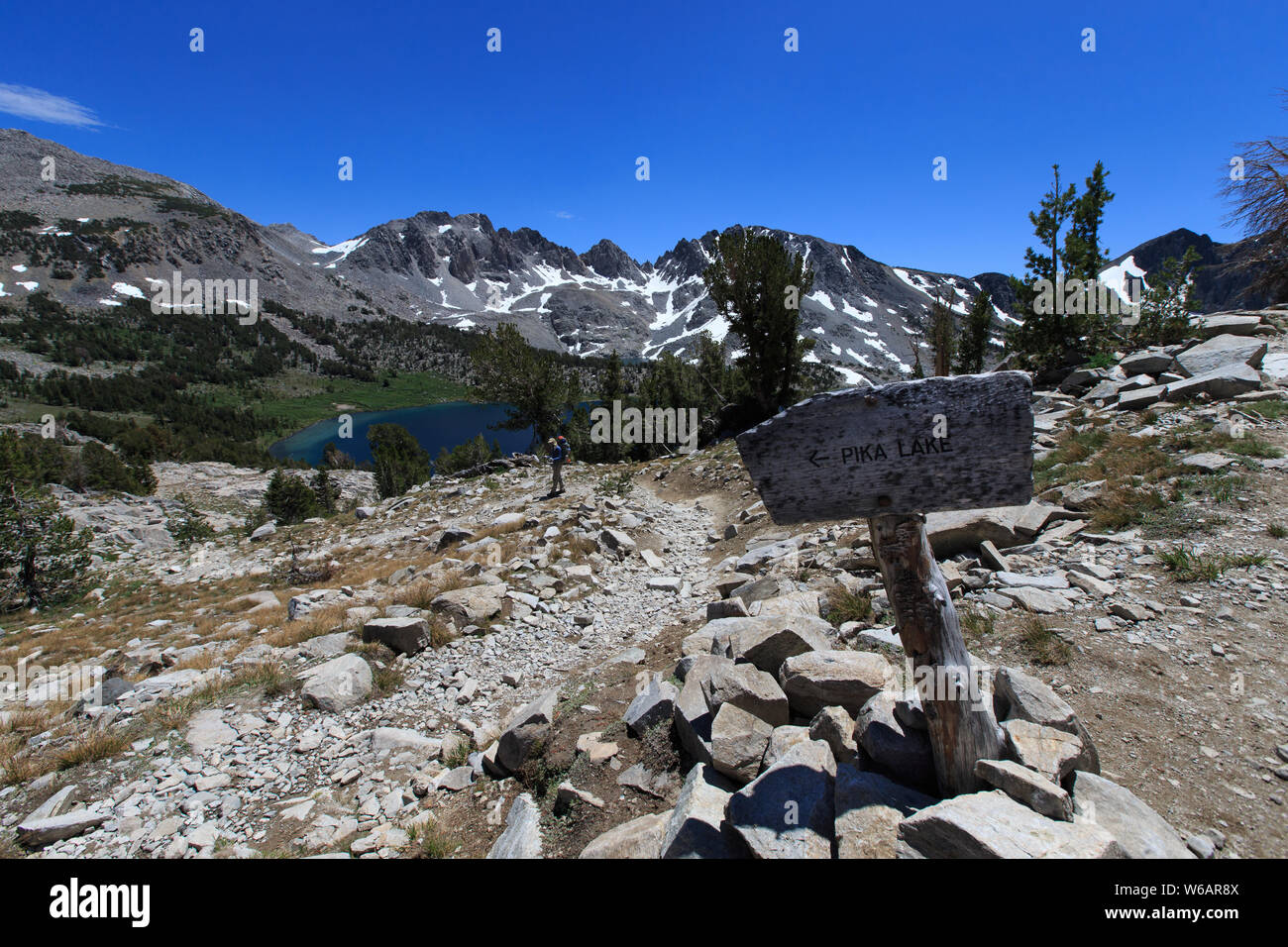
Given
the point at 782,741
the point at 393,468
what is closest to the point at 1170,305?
the point at 782,741

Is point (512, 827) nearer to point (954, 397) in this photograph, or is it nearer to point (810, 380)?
point (954, 397)

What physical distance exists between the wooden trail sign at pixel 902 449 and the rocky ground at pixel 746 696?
1.79m

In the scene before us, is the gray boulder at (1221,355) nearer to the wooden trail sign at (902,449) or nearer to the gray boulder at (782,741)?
the wooden trail sign at (902,449)

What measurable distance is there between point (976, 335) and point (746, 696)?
4630 cm

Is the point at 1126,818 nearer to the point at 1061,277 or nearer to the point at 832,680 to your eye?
the point at 832,680

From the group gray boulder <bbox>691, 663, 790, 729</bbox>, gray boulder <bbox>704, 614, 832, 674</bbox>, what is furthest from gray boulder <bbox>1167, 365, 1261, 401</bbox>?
gray boulder <bbox>691, 663, 790, 729</bbox>

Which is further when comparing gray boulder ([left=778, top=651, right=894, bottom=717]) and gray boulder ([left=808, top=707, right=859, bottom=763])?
gray boulder ([left=778, top=651, right=894, bottom=717])

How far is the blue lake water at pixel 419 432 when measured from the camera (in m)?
124

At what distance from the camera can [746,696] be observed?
15.7 ft

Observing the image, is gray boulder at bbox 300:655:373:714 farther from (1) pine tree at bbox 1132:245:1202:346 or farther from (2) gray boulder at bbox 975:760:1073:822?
(1) pine tree at bbox 1132:245:1202:346

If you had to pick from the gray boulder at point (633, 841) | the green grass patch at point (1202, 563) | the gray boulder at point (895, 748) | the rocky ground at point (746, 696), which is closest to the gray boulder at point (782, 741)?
the rocky ground at point (746, 696)

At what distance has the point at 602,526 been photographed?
14438 millimetres

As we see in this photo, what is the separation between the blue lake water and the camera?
124 m

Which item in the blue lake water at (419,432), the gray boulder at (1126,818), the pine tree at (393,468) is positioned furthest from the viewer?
the blue lake water at (419,432)
